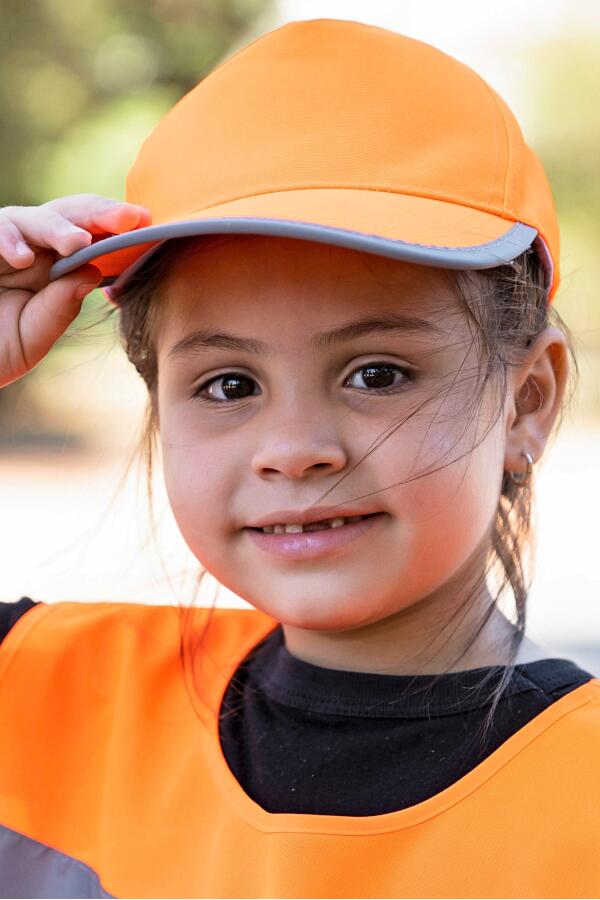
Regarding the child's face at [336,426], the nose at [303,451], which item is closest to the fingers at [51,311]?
the child's face at [336,426]

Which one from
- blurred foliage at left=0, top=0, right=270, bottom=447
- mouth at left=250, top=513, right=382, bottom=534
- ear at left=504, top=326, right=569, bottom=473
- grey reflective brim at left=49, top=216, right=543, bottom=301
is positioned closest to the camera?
grey reflective brim at left=49, top=216, right=543, bottom=301

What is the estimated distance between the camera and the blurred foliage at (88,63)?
20.1 ft

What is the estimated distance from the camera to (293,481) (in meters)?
1.06

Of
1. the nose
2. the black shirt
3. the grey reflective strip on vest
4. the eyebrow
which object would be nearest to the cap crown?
the eyebrow

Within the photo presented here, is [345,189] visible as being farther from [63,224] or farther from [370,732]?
[370,732]

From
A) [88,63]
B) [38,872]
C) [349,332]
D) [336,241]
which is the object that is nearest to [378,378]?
[349,332]

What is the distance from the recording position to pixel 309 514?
1.07 meters

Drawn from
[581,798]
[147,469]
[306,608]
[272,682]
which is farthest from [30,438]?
[581,798]

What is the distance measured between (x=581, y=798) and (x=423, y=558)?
246 mm

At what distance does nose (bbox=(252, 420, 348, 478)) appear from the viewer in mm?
1031

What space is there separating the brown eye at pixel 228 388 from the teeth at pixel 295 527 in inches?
5.0

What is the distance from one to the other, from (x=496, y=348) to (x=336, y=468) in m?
0.22

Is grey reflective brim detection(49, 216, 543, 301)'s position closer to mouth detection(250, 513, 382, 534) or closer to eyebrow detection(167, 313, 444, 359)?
eyebrow detection(167, 313, 444, 359)

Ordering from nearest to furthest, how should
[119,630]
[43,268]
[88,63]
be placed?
[43,268], [119,630], [88,63]
